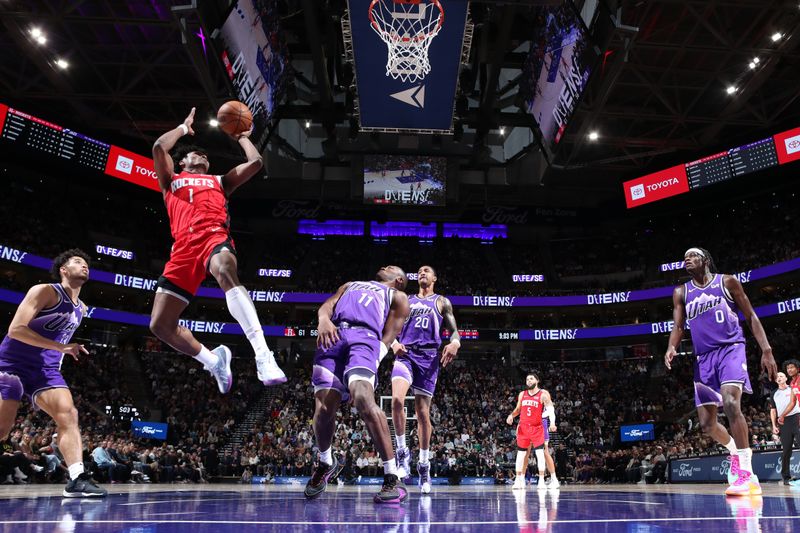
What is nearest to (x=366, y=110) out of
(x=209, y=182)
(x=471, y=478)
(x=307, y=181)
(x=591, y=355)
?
(x=471, y=478)

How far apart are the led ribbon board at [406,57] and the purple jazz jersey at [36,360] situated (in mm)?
11024

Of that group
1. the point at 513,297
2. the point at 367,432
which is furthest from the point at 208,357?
the point at 513,297

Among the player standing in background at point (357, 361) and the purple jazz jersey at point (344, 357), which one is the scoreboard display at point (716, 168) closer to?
the player standing in background at point (357, 361)

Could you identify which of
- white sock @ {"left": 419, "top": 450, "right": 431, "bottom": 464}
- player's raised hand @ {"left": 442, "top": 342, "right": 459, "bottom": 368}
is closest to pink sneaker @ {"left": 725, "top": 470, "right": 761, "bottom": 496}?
player's raised hand @ {"left": 442, "top": 342, "right": 459, "bottom": 368}

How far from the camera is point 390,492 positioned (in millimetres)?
4723

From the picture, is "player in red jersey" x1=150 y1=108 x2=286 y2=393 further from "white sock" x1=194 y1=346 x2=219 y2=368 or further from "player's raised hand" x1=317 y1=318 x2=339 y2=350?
"player's raised hand" x1=317 y1=318 x2=339 y2=350

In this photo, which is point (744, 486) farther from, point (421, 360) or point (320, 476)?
point (320, 476)

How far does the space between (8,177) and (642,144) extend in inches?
1101

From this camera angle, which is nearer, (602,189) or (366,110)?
(366,110)

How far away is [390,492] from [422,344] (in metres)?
3.23

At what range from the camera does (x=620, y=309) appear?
117 ft

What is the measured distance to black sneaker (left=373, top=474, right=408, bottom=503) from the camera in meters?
4.68

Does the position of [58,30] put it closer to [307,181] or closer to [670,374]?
[307,181]

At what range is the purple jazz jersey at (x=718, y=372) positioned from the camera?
596cm
